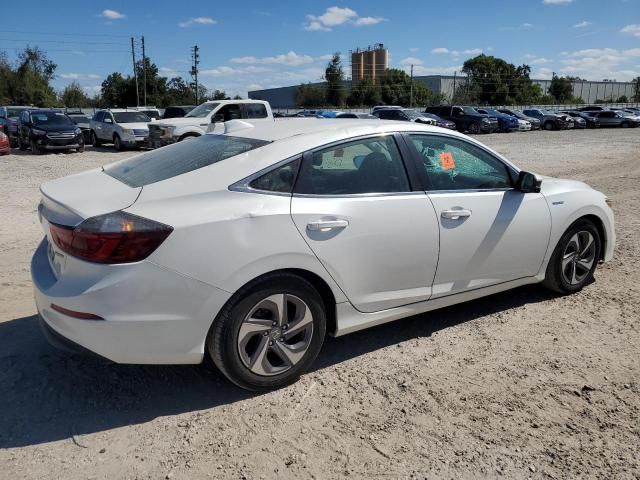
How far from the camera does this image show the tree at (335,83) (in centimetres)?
9206

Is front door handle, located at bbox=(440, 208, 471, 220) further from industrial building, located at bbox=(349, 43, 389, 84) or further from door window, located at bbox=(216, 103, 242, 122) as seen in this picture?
industrial building, located at bbox=(349, 43, 389, 84)

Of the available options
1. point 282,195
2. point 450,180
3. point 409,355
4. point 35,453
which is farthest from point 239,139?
point 35,453

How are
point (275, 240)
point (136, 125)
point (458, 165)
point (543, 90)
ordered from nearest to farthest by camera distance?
point (275, 240) < point (458, 165) < point (136, 125) < point (543, 90)

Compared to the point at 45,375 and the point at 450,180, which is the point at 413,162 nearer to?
the point at 450,180

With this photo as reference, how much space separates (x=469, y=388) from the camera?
3383mm

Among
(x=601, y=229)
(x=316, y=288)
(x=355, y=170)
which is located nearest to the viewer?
(x=316, y=288)

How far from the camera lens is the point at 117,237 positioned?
278cm

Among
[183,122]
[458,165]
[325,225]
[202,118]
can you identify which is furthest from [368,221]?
[202,118]

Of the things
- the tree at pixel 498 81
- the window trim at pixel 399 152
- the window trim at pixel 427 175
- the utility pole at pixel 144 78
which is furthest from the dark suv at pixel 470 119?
the tree at pixel 498 81

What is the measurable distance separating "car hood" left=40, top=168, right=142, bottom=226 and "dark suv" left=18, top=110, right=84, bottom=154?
18517mm

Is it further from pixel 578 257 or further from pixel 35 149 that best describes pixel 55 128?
pixel 578 257

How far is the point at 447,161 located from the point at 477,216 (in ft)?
1.54

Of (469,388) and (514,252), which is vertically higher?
(514,252)

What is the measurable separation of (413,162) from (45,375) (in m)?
2.81
